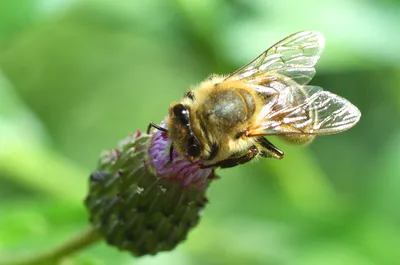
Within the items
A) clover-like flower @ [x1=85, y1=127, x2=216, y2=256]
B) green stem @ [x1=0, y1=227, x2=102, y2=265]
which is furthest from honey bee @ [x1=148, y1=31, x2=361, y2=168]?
green stem @ [x1=0, y1=227, x2=102, y2=265]

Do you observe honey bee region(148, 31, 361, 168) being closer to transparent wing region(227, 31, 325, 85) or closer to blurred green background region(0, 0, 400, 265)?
transparent wing region(227, 31, 325, 85)

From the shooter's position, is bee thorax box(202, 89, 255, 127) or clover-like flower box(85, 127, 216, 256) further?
clover-like flower box(85, 127, 216, 256)

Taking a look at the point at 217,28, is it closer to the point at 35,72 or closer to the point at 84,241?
the point at 84,241

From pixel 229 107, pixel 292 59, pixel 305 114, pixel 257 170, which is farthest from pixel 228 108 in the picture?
pixel 257 170

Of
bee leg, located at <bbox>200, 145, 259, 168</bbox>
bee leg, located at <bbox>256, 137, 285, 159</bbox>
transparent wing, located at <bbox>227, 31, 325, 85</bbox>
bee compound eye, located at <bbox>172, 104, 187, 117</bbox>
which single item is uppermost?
transparent wing, located at <bbox>227, 31, 325, 85</bbox>

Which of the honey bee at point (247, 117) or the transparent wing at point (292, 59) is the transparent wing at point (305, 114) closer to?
the honey bee at point (247, 117)

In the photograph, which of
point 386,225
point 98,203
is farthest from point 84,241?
point 386,225

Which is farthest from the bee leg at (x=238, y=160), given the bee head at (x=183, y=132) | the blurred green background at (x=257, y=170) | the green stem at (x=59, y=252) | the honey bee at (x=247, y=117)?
the blurred green background at (x=257, y=170)

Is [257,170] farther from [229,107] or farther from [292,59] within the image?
[229,107]
